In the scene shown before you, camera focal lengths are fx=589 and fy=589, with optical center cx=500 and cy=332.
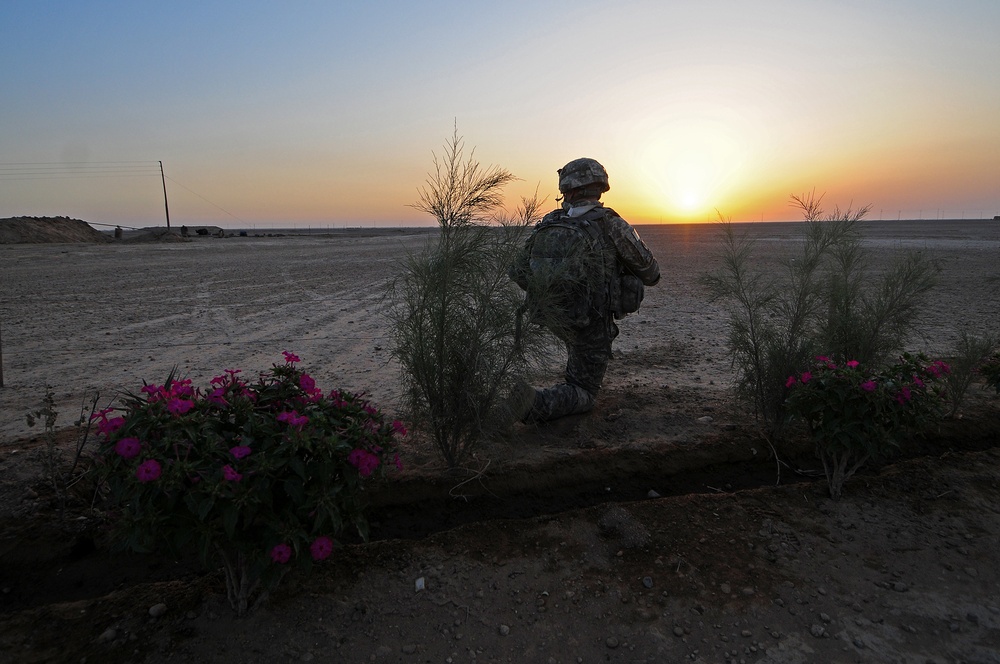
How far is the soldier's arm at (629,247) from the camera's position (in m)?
4.78

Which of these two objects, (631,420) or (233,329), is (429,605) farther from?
(233,329)

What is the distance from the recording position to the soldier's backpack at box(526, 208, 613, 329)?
4.02 meters

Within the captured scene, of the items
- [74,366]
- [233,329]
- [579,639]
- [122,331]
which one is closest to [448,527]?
[579,639]

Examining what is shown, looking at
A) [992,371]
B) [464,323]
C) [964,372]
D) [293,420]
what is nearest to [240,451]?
[293,420]

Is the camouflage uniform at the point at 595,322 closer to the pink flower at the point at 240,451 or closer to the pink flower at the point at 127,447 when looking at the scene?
the pink flower at the point at 240,451

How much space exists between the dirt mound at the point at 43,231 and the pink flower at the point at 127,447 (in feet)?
120

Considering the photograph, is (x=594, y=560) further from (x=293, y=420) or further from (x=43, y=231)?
(x=43, y=231)

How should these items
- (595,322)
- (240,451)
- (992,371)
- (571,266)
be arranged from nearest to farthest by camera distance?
(240,451) → (571,266) → (595,322) → (992,371)

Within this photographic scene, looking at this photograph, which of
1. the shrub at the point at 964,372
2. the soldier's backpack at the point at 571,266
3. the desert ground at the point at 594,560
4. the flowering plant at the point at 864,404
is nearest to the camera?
the desert ground at the point at 594,560

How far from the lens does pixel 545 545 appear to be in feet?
11.0

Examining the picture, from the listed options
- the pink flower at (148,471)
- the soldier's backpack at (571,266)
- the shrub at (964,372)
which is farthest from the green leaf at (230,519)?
the shrub at (964,372)

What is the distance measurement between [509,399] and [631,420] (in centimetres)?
151

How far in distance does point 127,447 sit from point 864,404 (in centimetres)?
375

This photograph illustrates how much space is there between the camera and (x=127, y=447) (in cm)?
220
